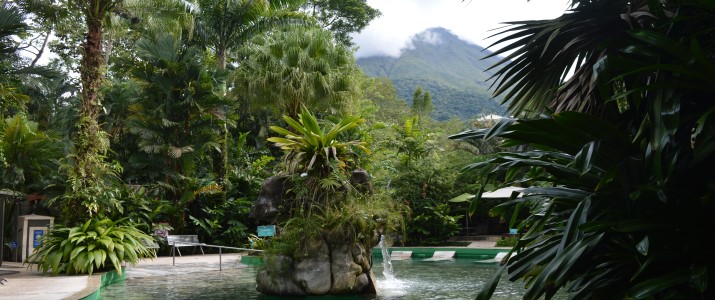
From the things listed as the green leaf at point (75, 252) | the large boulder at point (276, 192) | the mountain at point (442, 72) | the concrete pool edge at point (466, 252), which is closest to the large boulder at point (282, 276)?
the large boulder at point (276, 192)

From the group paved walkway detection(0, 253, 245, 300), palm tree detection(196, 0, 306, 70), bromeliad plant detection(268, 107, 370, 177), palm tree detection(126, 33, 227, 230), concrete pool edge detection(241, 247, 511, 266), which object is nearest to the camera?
paved walkway detection(0, 253, 245, 300)

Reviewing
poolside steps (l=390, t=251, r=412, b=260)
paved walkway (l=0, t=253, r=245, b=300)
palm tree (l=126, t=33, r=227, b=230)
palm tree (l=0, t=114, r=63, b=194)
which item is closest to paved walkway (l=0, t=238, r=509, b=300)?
paved walkway (l=0, t=253, r=245, b=300)

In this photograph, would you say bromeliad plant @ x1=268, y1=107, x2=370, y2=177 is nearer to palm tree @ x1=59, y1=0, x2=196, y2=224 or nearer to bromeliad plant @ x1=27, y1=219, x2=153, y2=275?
bromeliad plant @ x1=27, y1=219, x2=153, y2=275

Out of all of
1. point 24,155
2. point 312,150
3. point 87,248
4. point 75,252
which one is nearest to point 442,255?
point 312,150

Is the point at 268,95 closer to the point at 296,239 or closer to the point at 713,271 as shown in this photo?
the point at 296,239

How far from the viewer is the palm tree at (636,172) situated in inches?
103

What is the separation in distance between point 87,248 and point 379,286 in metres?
5.01

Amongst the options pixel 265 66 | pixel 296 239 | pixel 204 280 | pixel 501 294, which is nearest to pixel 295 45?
pixel 265 66

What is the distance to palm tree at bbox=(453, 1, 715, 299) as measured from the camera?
261cm

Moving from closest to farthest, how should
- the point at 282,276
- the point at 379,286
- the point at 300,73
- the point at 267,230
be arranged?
the point at 282,276 → the point at 379,286 → the point at 267,230 → the point at 300,73

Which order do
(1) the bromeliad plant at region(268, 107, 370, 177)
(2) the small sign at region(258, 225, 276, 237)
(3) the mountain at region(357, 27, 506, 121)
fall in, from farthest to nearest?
(3) the mountain at region(357, 27, 506, 121) < (2) the small sign at region(258, 225, 276, 237) < (1) the bromeliad plant at region(268, 107, 370, 177)

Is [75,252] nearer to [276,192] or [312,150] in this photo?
[276,192]

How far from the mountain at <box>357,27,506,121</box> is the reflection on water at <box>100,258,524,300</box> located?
28.5 meters

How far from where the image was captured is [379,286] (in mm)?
9961
